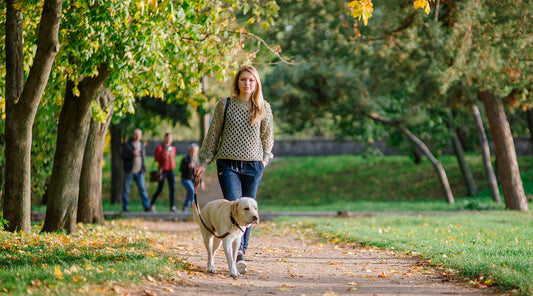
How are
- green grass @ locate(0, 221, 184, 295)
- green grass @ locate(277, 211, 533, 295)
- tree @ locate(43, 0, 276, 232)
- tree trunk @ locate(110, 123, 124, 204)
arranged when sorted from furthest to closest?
1. tree trunk @ locate(110, 123, 124, 204)
2. tree @ locate(43, 0, 276, 232)
3. green grass @ locate(277, 211, 533, 295)
4. green grass @ locate(0, 221, 184, 295)

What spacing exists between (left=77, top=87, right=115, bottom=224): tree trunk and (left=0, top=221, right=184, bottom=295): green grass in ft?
7.60

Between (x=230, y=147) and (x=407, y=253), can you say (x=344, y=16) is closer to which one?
(x=407, y=253)

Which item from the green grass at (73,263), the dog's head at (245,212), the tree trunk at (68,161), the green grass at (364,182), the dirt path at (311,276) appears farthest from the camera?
the green grass at (364,182)

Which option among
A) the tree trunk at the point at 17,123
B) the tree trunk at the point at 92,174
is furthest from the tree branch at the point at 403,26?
the tree trunk at the point at 17,123

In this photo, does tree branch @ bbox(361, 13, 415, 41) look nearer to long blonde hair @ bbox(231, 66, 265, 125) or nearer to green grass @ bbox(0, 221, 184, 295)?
green grass @ bbox(0, 221, 184, 295)

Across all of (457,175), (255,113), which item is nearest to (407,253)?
(255,113)

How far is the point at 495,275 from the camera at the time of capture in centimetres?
598

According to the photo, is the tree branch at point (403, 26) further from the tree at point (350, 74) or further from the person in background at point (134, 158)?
the person in background at point (134, 158)

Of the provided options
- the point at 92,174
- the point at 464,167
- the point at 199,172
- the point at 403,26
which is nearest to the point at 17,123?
the point at 92,174

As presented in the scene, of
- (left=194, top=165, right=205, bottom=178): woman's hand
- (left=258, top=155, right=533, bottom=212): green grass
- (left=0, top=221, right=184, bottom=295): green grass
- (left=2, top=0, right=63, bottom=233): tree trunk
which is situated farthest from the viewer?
(left=258, top=155, right=533, bottom=212): green grass

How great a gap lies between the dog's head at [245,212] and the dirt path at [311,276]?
2.09 feet

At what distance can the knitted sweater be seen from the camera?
655 cm

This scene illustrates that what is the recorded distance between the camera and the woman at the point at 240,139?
257 inches

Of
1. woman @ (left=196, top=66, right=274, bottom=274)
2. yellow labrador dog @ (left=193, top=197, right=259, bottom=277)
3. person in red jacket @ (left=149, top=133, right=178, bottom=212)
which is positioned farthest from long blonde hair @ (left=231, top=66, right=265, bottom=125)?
person in red jacket @ (left=149, top=133, right=178, bottom=212)
